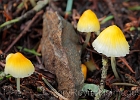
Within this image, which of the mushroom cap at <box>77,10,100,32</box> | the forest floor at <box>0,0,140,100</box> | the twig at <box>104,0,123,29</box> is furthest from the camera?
the twig at <box>104,0,123,29</box>

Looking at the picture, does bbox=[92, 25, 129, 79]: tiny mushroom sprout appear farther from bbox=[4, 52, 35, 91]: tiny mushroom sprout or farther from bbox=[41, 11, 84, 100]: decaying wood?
bbox=[4, 52, 35, 91]: tiny mushroom sprout

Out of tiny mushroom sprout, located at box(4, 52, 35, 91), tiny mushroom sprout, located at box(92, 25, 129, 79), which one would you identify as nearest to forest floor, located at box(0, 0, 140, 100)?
tiny mushroom sprout, located at box(4, 52, 35, 91)

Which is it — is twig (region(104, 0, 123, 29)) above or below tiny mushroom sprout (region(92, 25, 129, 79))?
above

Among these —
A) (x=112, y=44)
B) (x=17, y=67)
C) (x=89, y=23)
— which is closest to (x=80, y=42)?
(x=89, y=23)

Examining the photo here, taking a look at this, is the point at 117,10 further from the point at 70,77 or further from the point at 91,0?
the point at 70,77

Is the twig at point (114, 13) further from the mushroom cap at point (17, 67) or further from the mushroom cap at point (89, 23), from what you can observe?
the mushroom cap at point (17, 67)

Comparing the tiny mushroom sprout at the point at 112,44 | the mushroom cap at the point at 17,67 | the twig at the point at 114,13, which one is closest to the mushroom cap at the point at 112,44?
the tiny mushroom sprout at the point at 112,44

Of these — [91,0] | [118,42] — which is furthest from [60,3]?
[118,42]

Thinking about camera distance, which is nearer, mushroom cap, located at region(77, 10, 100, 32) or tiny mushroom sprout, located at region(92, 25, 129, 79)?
tiny mushroom sprout, located at region(92, 25, 129, 79)
